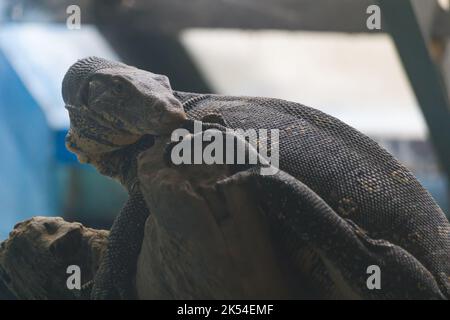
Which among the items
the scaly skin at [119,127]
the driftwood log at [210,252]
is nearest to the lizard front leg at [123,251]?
the scaly skin at [119,127]

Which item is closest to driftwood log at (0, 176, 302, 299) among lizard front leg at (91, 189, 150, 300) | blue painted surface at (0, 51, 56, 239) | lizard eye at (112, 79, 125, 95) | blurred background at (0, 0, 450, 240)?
lizard front leg at (91, 189, 150, 300)

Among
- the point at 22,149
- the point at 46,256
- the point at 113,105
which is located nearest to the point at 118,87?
the point at 113,105

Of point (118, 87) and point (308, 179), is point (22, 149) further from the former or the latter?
point (308, 179)

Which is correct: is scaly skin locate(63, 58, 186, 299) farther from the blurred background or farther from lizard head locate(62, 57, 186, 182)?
the blurred background

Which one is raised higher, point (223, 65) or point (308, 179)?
point (223, 65)

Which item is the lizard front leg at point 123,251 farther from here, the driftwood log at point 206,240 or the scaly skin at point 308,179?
the driftwood log at point 206,240

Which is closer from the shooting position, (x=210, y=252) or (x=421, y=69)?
(x=210, y=252)
